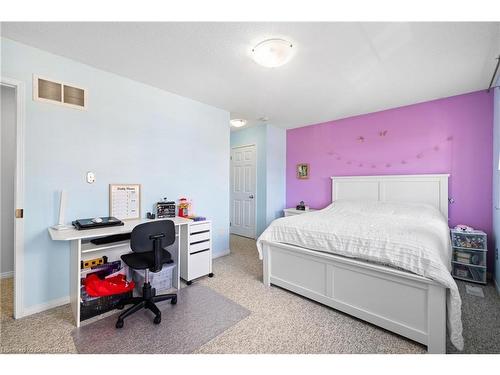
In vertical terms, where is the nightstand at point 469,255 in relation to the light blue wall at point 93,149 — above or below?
below

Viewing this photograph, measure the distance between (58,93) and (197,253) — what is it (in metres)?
2.16

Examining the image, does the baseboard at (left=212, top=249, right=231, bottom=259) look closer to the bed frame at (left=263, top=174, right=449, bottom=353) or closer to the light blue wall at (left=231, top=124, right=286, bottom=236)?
the light blue wall at (left=231, top=124, right=286, bottom=236)

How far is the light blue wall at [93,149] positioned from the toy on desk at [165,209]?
131 millimetres

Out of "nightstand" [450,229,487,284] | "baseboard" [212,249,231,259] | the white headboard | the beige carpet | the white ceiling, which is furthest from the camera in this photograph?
"baseboard" [212,249,231,259]

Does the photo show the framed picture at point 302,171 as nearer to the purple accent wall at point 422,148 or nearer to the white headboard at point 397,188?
the purple accent wall at point 422,148

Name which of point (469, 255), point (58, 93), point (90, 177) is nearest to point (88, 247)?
point (90, 177)

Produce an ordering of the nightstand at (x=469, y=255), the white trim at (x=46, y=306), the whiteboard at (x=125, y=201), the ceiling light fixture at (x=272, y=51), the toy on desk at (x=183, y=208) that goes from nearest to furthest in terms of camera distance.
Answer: the ceiling light fixture at (x=272, y=51)
the white trim at (x=46, y=306)
the whiteboard at (x=125, y=201)
the nightstand at (x=469, y=255)
the toy on desk at (x=183, y=208)

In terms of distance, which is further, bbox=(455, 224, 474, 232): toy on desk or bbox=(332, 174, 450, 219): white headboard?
bbox=(332, 174, 450, 219): white headboard

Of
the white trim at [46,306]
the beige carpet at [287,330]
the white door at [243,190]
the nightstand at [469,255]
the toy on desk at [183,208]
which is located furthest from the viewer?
the white door at [243,190]

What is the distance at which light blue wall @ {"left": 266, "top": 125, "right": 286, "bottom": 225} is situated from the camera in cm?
448

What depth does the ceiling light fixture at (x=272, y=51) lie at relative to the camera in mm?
Answer: 1776

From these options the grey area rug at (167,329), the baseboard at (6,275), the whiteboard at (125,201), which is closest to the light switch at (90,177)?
the whiteboard at (125,201)

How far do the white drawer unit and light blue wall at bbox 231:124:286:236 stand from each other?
1.93m

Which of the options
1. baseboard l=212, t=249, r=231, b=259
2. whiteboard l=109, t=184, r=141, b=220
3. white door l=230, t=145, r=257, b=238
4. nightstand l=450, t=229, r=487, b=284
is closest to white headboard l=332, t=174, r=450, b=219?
nightstand l=450, t=229, r=487, b=284
